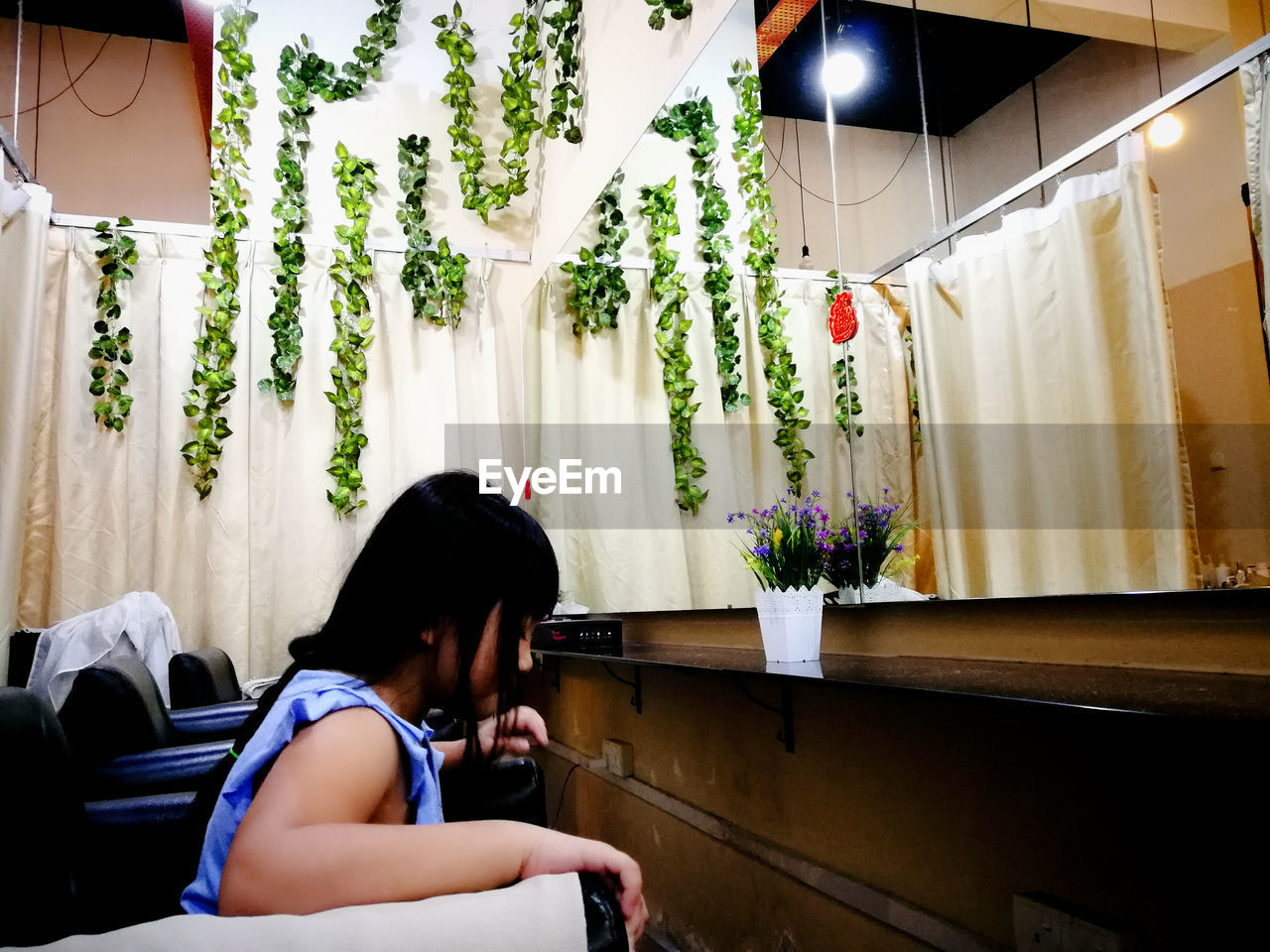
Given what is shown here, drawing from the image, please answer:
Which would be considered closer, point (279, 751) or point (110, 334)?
point (279, 751)

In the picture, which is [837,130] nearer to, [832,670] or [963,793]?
[832,670]

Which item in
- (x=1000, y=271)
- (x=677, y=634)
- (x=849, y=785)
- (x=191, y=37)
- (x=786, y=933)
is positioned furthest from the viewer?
(x=191, y=37)

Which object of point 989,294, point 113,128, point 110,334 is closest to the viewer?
point 989,294

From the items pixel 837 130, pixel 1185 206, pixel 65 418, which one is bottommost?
pixel 1185 206

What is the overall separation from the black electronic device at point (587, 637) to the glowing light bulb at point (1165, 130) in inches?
61.6

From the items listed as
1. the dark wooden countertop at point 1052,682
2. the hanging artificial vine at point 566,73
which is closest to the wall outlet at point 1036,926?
the dark wooden countertop at point 1052,682

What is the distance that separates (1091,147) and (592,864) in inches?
38.5

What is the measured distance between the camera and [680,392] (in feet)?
7.68

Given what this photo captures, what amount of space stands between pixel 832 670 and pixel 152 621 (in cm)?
230

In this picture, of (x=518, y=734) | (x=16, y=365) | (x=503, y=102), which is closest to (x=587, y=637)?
(x=518, y=734)

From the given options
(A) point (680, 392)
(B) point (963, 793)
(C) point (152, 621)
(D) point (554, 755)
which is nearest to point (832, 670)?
(B) point (963, 793)

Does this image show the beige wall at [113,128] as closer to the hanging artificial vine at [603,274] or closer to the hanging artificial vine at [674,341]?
the hanging artificial vine at [603,274]

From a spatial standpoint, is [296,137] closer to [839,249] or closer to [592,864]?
[839,249]

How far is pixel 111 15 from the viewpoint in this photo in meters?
4.59
